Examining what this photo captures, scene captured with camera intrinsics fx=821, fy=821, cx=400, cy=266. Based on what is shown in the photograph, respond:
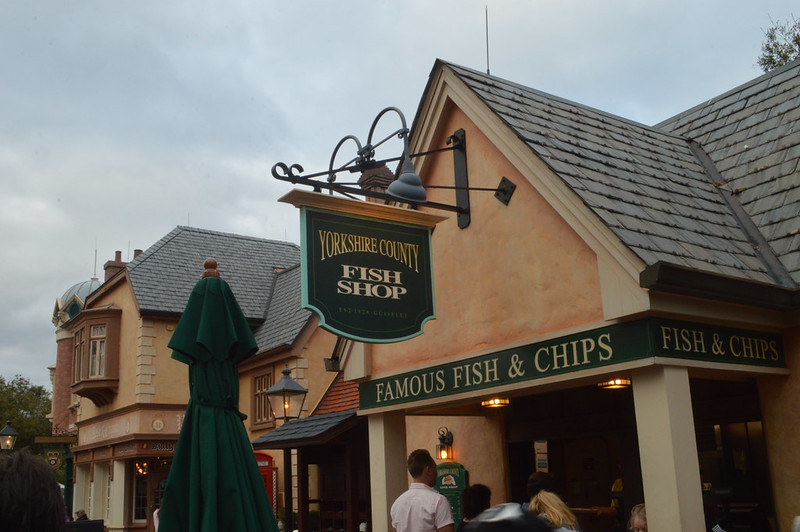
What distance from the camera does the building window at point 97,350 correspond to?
1098 inches

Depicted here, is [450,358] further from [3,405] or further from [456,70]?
[3,405]

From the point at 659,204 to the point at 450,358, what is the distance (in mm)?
2869

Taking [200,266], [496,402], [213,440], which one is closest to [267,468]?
[496,402]

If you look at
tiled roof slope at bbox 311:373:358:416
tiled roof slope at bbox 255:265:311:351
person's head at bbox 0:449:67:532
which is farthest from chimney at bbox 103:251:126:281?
person's head at bbox 0:449:67:532

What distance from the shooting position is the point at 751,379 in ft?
28.7

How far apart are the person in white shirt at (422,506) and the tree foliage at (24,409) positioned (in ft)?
160

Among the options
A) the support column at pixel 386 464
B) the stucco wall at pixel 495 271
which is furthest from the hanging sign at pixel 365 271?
the support column at pixel 386 464

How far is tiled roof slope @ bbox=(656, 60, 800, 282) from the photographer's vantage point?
28.6ft

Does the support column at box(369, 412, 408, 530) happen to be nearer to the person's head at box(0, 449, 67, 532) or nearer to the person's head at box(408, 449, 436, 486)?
the person's head at box(408, 449, 436, 486)

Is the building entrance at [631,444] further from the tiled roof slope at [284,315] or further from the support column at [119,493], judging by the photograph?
the support column at [119,493]

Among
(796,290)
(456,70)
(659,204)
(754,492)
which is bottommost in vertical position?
(754,492)

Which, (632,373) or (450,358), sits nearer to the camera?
(632,373)

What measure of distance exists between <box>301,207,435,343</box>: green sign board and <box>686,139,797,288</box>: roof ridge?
3.44 m

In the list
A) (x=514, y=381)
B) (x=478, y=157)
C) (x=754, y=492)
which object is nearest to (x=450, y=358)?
(x=514, y=381)
